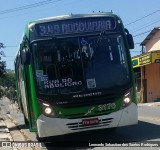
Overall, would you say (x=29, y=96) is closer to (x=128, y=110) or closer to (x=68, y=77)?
(x=68, y=77)

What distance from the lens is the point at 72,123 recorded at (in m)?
10.4

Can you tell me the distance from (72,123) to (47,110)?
2.24ft

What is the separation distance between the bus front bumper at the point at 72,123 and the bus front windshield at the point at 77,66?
676 mm

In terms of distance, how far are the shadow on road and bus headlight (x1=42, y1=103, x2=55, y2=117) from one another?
4.43 feet

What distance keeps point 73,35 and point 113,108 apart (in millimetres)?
2072

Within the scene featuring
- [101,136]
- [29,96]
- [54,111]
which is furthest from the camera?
[101,136]

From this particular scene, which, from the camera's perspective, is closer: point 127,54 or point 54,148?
point 127,54

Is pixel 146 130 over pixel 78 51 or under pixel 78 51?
under

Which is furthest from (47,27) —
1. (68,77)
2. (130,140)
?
(130,140)

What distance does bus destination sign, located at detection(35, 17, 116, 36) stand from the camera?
10.7 m

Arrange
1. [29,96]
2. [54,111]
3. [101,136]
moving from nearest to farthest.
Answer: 1. [54,111]
2. [29,96]
3. [101,136]

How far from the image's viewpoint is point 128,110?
1070cm

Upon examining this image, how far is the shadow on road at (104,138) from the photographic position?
11227 mm

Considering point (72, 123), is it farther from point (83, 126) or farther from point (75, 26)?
point (75, 26)
